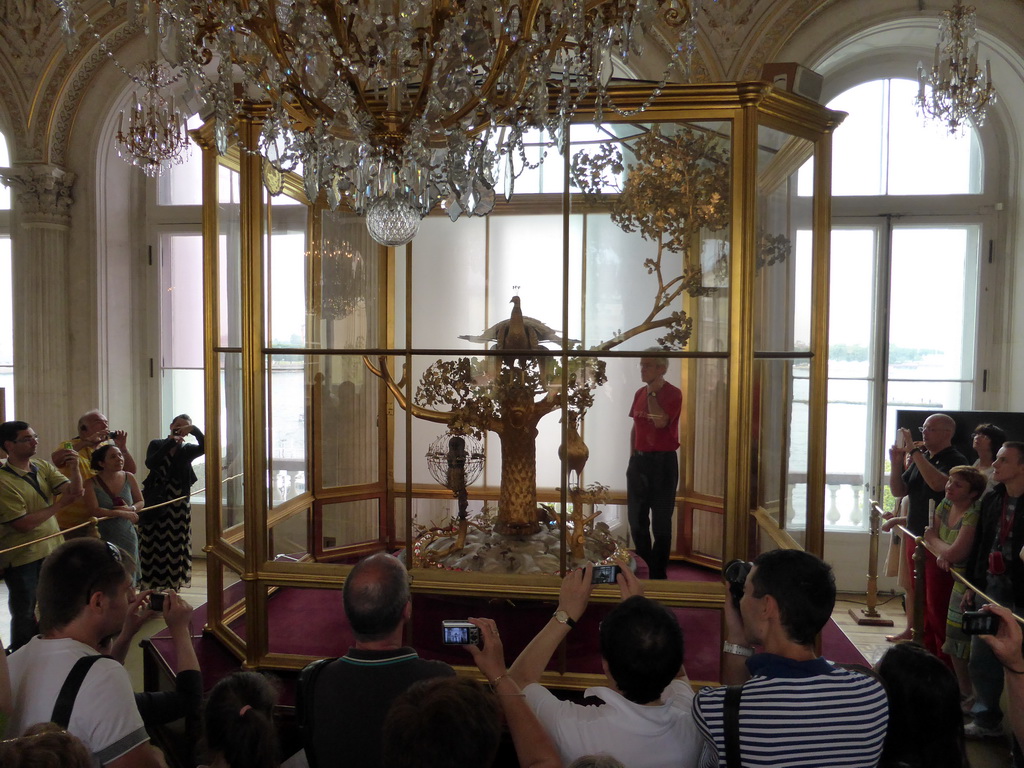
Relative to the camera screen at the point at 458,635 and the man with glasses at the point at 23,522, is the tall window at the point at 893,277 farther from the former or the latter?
the man with glasses at the point at 23,522

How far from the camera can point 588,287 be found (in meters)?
3.29

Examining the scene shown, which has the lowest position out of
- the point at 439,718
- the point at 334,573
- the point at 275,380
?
the point at 334,573

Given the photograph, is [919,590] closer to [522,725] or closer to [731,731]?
[731,731]

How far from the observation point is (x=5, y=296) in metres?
7.36

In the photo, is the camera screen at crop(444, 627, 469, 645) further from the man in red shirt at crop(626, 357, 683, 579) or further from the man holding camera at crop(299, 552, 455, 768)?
the man in red shirt at crop(626, 357, 683, 579)

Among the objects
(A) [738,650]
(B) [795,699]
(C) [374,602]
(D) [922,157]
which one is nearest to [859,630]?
(D) [922,157]

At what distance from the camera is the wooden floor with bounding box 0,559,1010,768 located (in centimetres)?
357

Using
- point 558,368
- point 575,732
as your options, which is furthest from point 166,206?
point 575,732

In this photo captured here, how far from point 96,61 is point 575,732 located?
6.91m

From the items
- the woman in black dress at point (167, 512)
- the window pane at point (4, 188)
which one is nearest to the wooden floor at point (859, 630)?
the woman in black dress at point (167, 512)

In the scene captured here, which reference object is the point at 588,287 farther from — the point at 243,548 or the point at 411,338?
the point at 243,548

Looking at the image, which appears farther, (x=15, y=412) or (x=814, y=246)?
(x=15, y=412)

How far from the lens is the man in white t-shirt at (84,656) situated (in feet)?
5.83

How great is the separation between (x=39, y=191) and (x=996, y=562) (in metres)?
7.08
